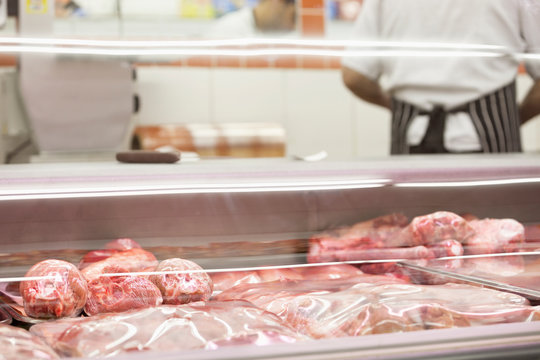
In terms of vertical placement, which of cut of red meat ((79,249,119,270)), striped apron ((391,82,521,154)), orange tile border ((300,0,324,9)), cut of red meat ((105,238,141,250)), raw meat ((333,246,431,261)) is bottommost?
raw meat ((333,246,431,261))

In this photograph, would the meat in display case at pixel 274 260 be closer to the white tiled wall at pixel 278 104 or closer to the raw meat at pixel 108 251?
the raw meat at pixel 108 251

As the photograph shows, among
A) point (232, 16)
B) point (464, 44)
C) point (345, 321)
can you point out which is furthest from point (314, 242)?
point (232, 16)

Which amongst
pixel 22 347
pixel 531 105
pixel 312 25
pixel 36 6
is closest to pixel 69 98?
pixel 36 6

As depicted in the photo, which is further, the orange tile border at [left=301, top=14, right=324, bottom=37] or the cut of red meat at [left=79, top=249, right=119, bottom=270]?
the orange tile border at [left=301, top=14, right=324, bottom=37]

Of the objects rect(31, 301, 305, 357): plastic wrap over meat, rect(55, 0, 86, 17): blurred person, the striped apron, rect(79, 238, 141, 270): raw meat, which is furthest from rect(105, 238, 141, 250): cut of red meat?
rect(55, 0, 86, 17): blurred person

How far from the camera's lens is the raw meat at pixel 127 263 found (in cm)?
88

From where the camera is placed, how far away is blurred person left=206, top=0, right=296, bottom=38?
3762mm

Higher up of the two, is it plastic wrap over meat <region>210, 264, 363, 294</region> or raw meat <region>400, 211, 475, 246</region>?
raw meat <region>400, 211, 475, 246</region>

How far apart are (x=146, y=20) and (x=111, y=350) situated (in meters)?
3.37

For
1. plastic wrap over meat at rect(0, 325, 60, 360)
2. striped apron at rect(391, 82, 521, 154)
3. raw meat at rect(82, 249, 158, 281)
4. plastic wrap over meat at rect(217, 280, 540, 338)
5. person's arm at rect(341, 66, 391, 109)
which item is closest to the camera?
plastic wrap over meat at rect(0, 325, 60, 360)

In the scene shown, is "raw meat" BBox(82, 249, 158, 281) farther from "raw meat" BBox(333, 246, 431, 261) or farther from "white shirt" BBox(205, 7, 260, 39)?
"white shirt" BBox(205, 7, 260, 39)

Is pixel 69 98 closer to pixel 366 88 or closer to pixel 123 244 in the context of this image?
pixel 366 88

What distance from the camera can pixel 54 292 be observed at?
2.59 feet

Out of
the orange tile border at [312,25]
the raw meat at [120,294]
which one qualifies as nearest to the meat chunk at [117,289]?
the raw meat at [120,294]
